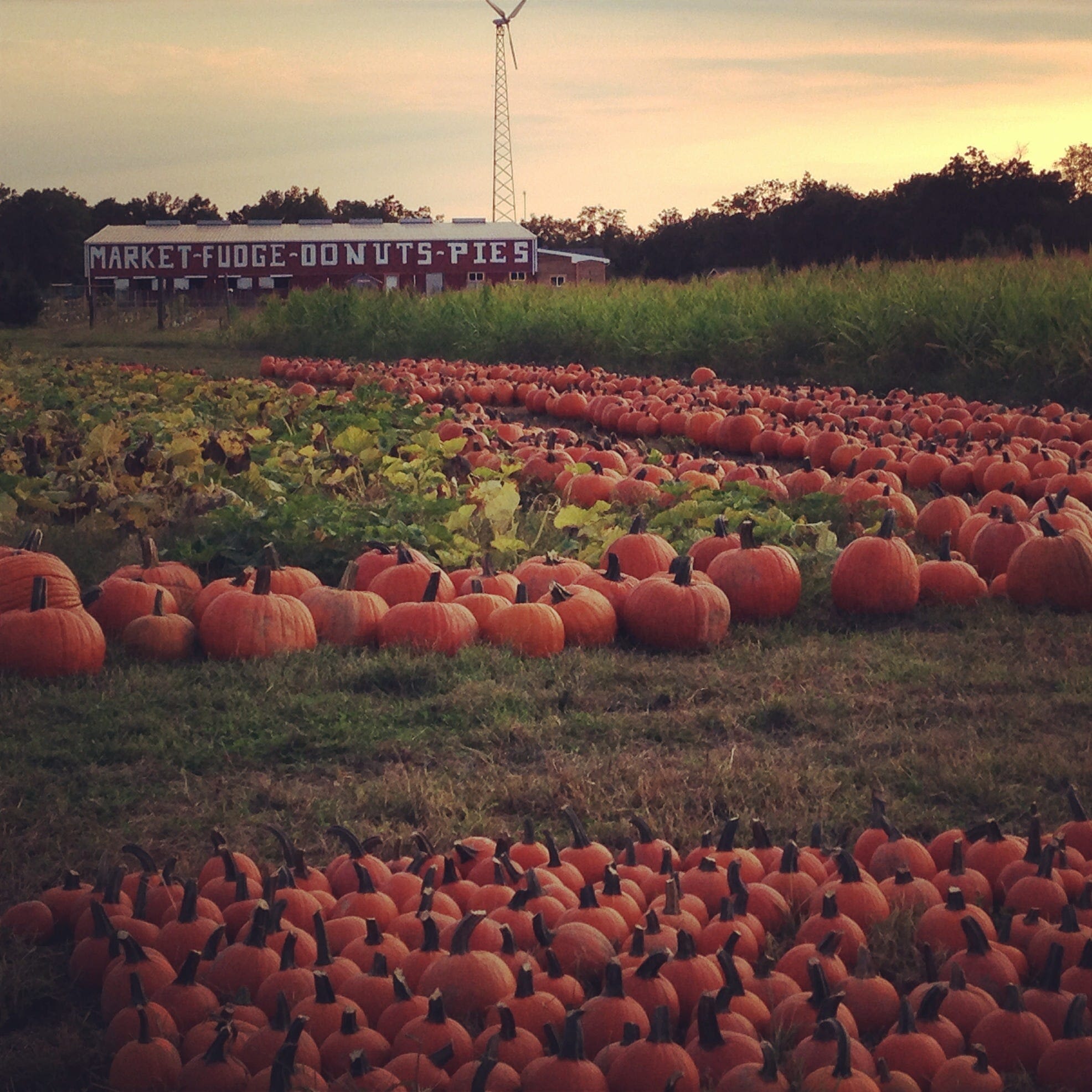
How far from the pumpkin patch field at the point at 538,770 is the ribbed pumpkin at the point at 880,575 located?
0.07 feet

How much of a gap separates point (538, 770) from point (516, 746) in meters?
0.23

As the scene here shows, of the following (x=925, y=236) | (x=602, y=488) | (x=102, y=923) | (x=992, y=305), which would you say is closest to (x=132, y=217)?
(x=925, y=236)

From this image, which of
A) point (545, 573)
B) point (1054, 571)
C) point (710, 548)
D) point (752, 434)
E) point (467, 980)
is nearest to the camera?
point (467, 980)

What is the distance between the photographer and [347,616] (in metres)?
5.47

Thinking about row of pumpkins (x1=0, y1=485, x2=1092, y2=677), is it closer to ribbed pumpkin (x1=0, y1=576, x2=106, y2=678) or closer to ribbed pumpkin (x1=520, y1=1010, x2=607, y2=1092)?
ribbed pumpkin (x1=0, y1=576, x2=106, y2=678)

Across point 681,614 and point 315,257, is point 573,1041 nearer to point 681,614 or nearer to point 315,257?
point 681,614

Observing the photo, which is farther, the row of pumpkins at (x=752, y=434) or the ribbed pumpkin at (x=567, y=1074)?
the row of pumpkins at (x=752, y=434)

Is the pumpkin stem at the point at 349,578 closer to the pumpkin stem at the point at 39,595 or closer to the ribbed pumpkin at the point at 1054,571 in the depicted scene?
the pumpkin stem at the point at 39,595

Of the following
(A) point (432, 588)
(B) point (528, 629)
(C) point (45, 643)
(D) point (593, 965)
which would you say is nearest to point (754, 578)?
(B) point (528, 629)

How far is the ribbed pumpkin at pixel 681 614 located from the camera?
551cm

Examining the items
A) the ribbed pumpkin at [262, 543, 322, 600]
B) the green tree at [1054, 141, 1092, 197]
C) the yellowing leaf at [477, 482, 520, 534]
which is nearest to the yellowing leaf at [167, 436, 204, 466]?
the yellowing leaf at [477, 482, 520, 534]

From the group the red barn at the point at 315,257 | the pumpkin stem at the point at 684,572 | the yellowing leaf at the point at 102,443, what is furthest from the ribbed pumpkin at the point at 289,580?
the red barn at the point at 315,257

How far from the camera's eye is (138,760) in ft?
14.2

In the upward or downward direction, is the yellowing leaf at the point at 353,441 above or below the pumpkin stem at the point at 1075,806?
above
